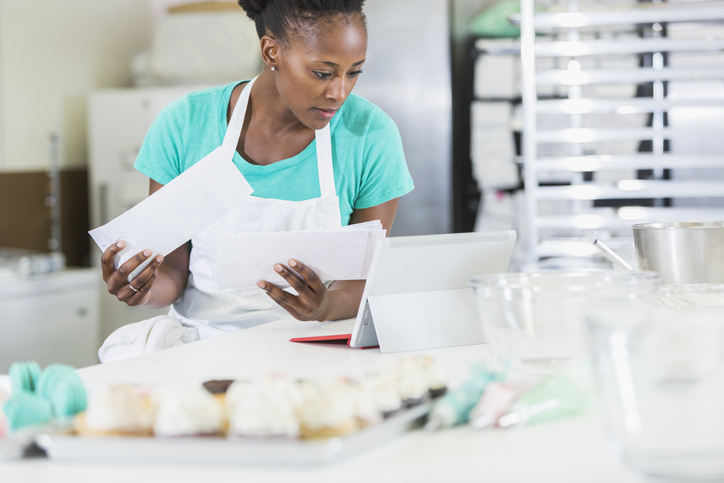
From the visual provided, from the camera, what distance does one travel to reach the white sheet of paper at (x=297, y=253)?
1249 mm

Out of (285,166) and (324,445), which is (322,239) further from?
(324,445)

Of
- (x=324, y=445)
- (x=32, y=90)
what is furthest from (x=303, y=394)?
(x=32, y=90)

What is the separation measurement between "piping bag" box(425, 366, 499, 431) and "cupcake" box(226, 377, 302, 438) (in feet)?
0.43

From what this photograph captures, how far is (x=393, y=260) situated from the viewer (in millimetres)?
1103

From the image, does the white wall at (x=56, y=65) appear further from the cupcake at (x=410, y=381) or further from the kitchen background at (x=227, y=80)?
the cupcake at (x=410, y=381)

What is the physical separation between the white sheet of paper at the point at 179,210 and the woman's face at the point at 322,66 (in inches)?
9.5

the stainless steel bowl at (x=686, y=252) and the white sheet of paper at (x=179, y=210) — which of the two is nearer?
the stainless steel bowl at (x=686, y=252)

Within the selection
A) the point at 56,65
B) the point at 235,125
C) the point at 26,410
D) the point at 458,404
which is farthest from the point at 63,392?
the point at 56,65

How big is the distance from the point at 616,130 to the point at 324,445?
221 centimetres

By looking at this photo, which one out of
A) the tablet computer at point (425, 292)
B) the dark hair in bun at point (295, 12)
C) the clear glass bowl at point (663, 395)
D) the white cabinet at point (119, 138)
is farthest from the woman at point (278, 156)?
the white cabinet at point (119, 138)

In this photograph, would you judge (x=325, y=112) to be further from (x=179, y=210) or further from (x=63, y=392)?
(x=63, y=392)

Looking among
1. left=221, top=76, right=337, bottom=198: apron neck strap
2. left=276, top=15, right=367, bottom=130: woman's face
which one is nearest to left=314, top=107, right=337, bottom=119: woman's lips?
left=276, top=15, right=367, bottom=130: woman's face

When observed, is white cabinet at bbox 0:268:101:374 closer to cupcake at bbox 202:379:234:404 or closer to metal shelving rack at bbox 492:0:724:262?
metal shelving rack at bbox 492:0:724:262

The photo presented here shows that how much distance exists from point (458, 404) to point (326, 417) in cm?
14
